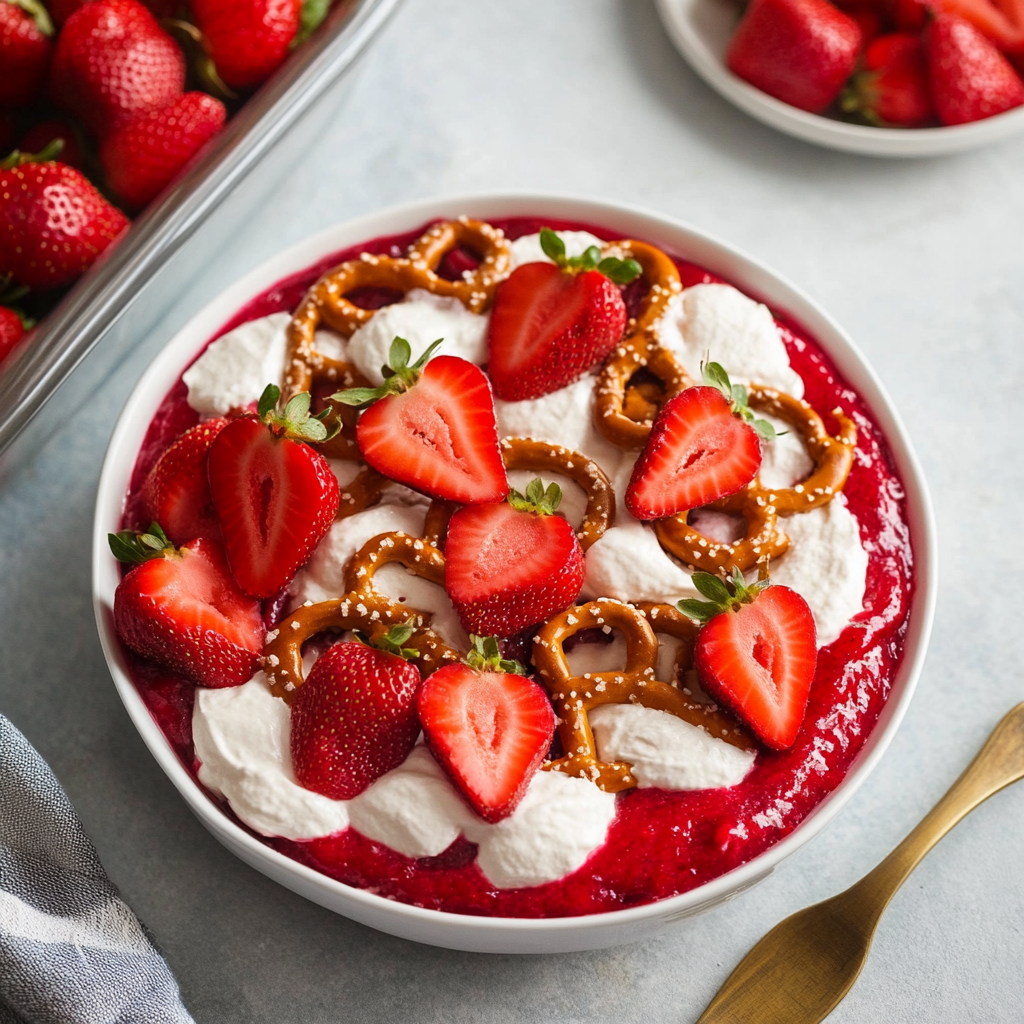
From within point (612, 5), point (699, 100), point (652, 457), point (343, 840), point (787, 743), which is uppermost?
point (612, 5)

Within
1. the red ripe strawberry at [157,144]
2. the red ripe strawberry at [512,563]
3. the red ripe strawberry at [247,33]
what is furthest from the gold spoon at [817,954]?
the red ripe strawberry at [247,33]

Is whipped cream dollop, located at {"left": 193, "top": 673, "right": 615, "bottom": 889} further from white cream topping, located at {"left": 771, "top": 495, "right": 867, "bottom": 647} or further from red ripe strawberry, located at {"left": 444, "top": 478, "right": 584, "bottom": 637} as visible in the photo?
white cream topping, located at {"left": 771, "top": 495, "right": 867, "bottom": 647}

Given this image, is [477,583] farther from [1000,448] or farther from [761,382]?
[1000,448]

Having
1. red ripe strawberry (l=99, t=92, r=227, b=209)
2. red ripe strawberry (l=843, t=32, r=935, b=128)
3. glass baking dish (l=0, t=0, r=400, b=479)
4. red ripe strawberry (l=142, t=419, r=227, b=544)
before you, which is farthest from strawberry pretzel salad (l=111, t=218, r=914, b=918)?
red ripe strawberry (l=843, t=32, r=935, b=128)

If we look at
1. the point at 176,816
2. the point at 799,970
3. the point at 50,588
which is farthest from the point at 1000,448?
the point at 50,588

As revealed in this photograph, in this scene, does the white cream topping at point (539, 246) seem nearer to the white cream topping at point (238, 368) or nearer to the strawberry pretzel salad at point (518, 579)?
the strawberry pretzel salad at point (518, 579)

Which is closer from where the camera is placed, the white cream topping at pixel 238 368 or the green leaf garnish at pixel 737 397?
the green leaf garnish at pixel 737 397
